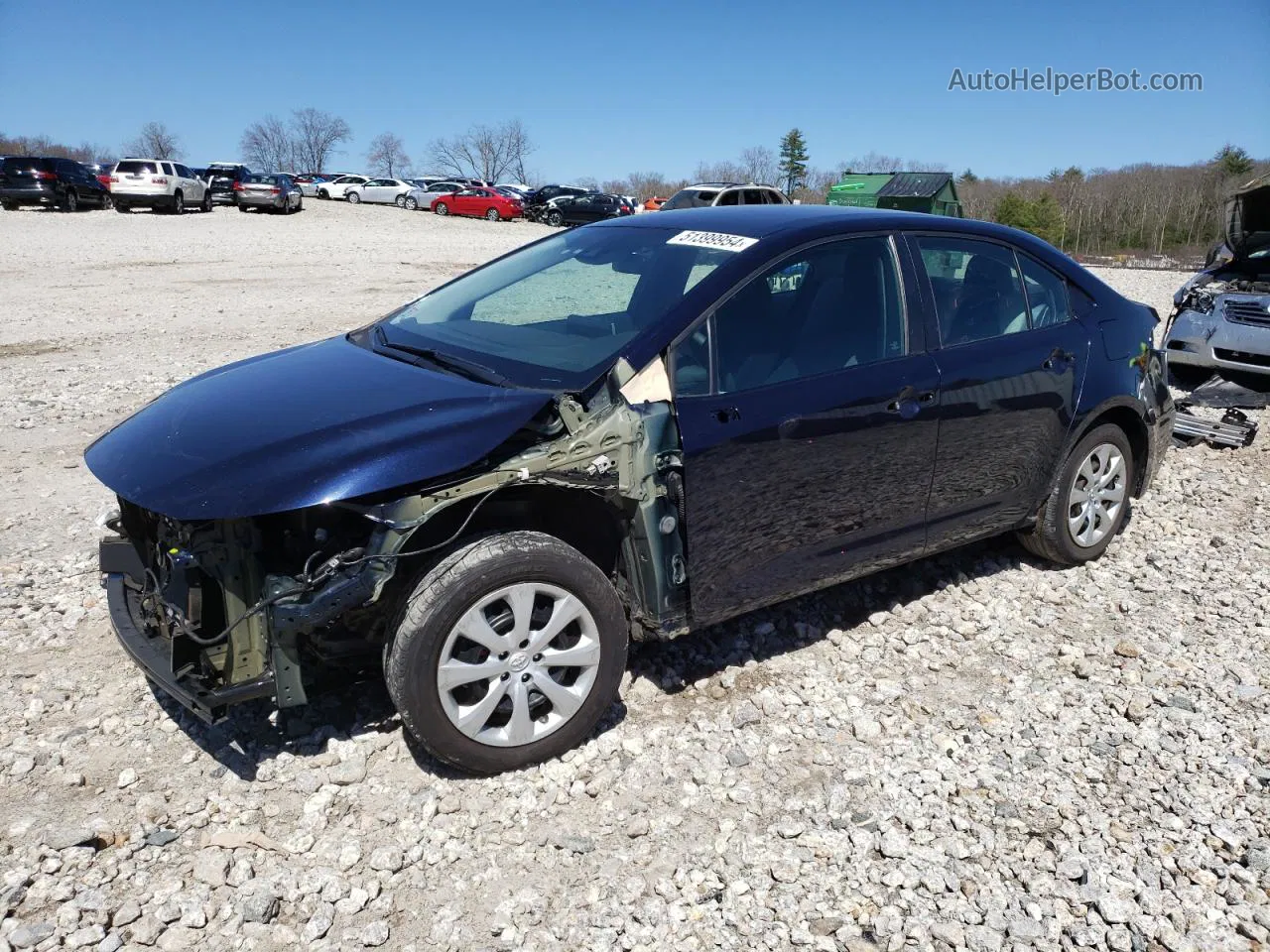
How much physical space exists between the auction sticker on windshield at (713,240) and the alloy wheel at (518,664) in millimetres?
1519

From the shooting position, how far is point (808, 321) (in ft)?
12.3

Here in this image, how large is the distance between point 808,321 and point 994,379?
102 centimetres

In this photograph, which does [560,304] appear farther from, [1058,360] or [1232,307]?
[1232,307]

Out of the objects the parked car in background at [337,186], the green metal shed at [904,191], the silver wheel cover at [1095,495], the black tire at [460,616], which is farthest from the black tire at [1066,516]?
the parked car in background at [337,186]

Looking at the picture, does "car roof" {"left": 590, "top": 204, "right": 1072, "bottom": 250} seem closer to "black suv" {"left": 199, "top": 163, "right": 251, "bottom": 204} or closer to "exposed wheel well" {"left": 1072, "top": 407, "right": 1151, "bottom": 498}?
"exposed wheel well" {"left": 1072, "top": 407, "right": 1151, "bottom": 498}

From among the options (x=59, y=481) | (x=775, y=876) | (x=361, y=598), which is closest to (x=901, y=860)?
(x=775, y=876)

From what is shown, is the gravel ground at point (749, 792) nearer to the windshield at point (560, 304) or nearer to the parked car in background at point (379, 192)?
the windshield at point (560, 304)

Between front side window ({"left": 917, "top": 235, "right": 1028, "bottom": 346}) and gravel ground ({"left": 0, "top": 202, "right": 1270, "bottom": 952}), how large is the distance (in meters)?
1.33

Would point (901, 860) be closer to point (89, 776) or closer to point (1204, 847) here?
point (1204, 847)

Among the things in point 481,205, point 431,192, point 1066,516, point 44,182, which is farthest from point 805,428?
point 431,192

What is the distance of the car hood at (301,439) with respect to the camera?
2850 mm

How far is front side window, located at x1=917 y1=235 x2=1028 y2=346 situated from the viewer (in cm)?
411

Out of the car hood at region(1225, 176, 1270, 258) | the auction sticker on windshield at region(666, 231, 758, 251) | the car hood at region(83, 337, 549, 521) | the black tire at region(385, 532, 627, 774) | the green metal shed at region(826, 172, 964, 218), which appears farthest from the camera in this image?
the green metal shed at region(826, 172, 964, 218)

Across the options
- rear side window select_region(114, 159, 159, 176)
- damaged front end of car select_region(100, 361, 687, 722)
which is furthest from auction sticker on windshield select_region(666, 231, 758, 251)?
rear side window select_region(114, 159, 159, 176)
